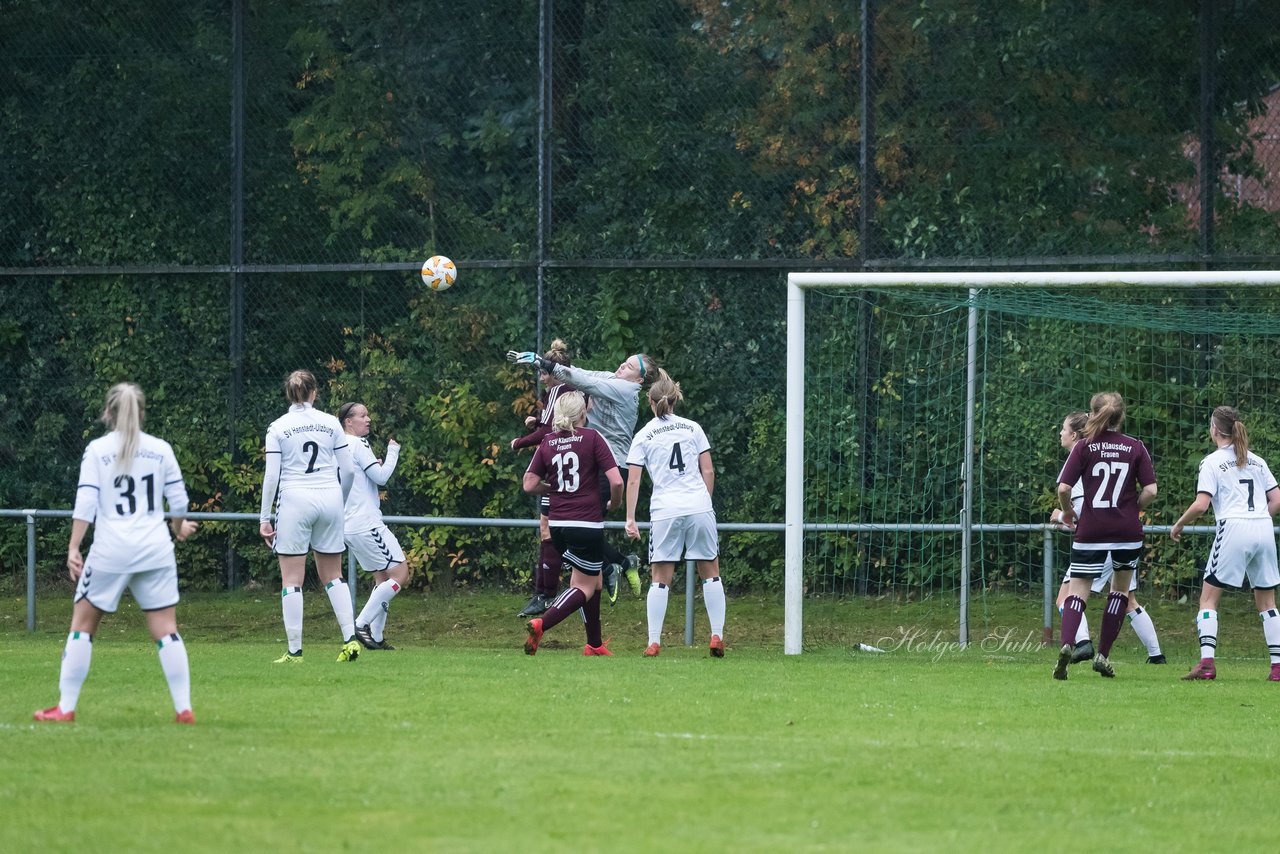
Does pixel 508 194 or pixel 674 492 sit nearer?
pixel 674 492

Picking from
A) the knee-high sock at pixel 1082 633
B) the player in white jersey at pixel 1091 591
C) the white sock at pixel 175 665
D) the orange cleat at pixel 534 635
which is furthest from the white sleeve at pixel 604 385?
the white sock at pixel 175 665

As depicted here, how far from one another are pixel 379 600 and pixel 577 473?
199cm

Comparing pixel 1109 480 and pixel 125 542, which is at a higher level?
pixel 1109 480

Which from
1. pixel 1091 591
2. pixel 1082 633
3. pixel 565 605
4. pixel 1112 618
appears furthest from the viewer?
pixel 1091 591

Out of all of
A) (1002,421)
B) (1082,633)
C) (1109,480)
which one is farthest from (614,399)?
(1109,480)

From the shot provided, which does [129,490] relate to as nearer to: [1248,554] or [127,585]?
[127,585]

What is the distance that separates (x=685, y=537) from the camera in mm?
13305

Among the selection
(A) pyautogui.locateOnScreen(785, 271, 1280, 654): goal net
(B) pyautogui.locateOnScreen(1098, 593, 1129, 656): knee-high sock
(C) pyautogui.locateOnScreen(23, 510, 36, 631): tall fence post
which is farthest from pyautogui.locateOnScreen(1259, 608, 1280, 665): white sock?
(C) pyautogui.locateOnScreen(23, 510, 36, 631): tall fence post

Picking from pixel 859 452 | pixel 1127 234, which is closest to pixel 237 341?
pixel 859 452

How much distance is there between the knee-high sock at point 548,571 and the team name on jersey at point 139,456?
590 cm

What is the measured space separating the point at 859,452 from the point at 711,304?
2.39 meters

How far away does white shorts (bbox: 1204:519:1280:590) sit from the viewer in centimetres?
1220

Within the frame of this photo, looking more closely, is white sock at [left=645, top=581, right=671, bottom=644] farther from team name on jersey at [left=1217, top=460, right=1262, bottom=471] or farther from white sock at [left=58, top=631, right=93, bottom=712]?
white sock at [left=58, top=631, right=93, bottom=712]

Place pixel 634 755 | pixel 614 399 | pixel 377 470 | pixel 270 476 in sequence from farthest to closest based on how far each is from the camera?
pixel 614 399
pixel 377 470
pixel 270 476
pixel 634 755
